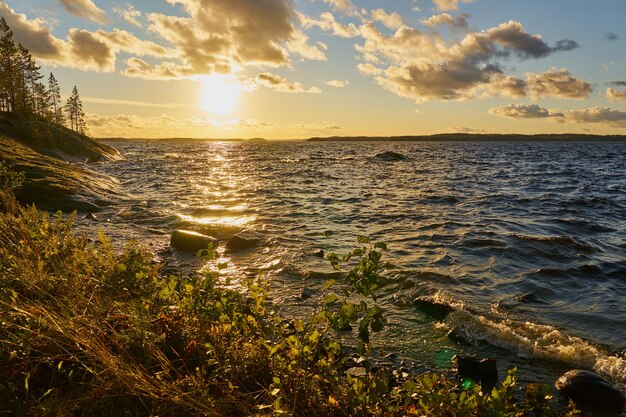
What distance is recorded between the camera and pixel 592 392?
20.0ft

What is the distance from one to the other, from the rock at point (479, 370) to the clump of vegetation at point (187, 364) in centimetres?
149

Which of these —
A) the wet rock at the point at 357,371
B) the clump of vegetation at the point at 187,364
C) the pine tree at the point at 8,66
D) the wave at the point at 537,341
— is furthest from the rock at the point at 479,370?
the pine tree at the point at 8,66

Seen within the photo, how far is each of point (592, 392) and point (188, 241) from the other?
12304 millimetres

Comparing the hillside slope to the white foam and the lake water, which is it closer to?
the lake water

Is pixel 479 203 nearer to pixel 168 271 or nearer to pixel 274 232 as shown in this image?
pixel 274 232

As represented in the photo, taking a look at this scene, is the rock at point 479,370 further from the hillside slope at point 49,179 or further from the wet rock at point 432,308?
the hillside slope at point 49,179

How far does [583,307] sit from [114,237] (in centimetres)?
1548

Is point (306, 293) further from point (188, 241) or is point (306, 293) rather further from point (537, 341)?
point (188, 241)

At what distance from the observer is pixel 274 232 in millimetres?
16922

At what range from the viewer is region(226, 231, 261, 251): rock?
14.6 m

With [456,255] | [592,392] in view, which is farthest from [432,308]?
[456,255]

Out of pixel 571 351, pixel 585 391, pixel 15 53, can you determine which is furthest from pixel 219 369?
pixel 15 53

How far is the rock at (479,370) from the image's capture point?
21.9ft

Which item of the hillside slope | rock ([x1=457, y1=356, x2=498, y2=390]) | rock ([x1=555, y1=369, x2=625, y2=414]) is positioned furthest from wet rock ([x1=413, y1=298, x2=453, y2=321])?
the hillside slope
